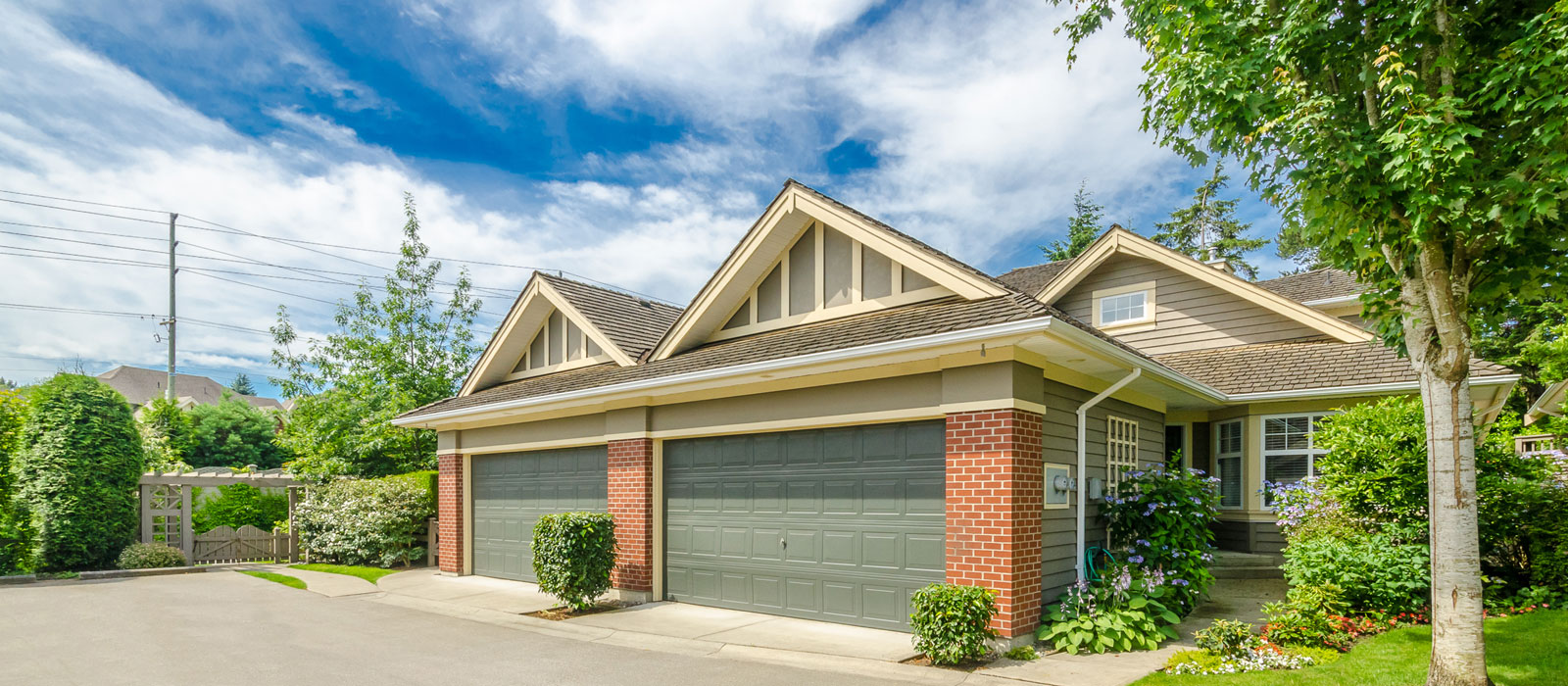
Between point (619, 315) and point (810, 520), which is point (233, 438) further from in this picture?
point (810, 520)

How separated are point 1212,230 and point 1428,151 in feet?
129

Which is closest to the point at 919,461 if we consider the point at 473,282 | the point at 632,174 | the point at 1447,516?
the point at 1447,516

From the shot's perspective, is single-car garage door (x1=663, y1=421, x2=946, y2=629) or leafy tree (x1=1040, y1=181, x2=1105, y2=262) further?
leafy tree (x1=1040, y1=181, x2=1105, y2=262)

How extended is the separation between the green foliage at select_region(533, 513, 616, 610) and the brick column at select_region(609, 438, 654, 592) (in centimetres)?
38

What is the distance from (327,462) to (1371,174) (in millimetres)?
21752

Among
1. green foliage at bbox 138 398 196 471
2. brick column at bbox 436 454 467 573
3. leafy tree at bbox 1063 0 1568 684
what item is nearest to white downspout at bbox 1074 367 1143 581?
leafy tree at bbox 1063 0 1568 684

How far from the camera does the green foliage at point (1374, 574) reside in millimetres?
8227

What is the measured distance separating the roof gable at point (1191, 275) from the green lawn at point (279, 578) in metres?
14.7

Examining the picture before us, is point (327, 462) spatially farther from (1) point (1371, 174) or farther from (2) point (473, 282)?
(1) point (1371, 174)

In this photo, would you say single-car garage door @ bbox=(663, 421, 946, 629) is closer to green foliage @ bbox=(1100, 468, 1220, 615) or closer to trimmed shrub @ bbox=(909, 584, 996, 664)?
trimmed shrub @ bbox=(909, 584, 996, 664)

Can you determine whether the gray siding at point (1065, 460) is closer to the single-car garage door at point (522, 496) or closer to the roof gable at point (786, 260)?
the roof gable at point (786, 260)

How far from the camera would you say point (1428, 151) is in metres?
5.46

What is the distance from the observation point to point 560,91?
1783cm

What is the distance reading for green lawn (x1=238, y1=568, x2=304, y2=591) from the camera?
1466cm
